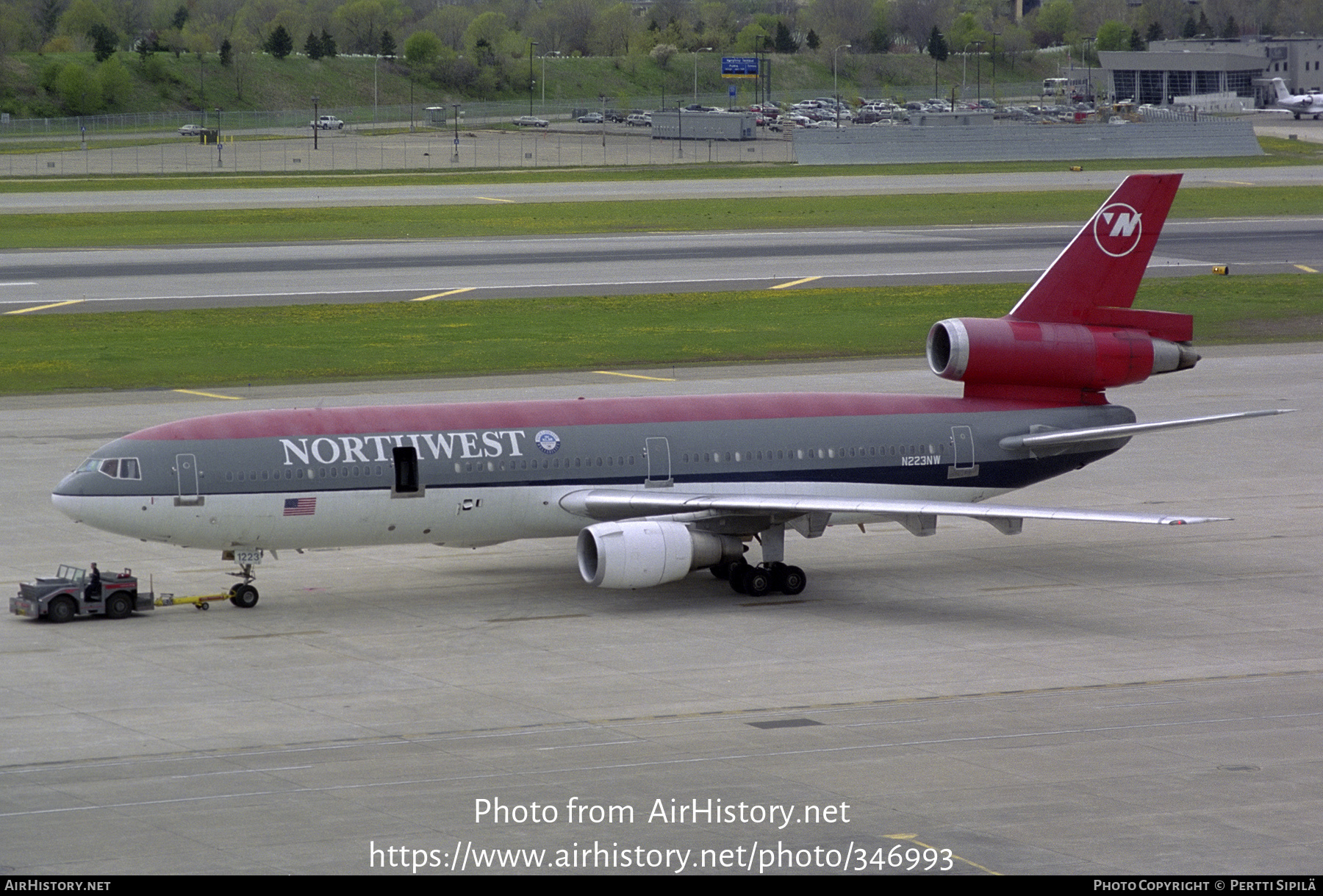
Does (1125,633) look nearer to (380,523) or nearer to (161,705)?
(380,523)

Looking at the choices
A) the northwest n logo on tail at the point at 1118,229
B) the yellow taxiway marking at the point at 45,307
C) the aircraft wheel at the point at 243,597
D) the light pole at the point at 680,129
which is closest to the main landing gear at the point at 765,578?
the aircraft wheel at the point at 243,597

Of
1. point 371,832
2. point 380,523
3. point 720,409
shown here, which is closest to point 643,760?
point 371,832

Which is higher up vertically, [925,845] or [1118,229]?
[1118,229]

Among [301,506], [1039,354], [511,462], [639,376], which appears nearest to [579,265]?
[639,376]

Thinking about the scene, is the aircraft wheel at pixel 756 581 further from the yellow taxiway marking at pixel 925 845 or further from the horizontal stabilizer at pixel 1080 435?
the yellow taxiway marking at pixel 925 845

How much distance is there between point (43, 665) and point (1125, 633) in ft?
67.4

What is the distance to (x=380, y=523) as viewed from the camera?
111ft

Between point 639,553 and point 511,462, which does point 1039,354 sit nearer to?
point 639,553

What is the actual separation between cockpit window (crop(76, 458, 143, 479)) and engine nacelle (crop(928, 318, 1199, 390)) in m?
18.0

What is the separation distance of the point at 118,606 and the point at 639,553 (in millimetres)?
10675

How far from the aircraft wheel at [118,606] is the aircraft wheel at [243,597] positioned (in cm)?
202

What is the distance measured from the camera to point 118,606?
33000mm

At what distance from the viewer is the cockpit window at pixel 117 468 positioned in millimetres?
32500

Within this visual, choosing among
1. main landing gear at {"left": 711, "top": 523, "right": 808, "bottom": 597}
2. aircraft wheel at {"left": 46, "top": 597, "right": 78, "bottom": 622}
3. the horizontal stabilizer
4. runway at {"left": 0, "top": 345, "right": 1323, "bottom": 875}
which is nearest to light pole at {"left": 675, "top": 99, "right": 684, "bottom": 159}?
runway at {"left": 0, "top": 345, "right": 1323, "bottom": 875}
